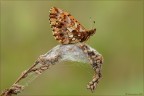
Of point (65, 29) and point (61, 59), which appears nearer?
point (61, 59)

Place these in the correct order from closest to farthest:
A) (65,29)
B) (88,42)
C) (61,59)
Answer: (61,59) < (65,29) < (88,42)

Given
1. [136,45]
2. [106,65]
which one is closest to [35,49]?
[106,65]

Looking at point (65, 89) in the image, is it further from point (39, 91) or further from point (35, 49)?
point (35, 49)

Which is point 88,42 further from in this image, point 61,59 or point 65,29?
point 61,59

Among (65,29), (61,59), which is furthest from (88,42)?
(61,59)

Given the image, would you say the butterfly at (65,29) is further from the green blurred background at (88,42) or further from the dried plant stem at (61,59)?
the green blurred background at (88,42)

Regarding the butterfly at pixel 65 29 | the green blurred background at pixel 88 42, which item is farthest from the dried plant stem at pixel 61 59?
the green blurred background at pixel 88 42
